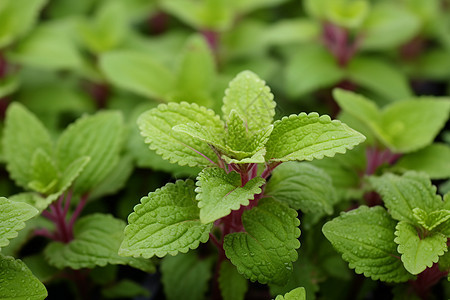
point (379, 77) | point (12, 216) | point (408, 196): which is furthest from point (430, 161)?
point (12, 216)

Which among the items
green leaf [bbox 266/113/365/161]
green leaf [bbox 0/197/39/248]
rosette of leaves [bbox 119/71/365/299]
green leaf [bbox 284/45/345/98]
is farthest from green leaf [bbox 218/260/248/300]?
green leaf [bbox 284/45/345/98]

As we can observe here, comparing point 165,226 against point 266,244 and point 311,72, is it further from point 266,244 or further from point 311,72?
point 311,72

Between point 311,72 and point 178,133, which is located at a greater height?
point 178,133

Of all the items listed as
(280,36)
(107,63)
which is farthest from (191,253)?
(280,36)

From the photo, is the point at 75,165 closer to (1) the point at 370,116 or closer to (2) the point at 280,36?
(1) the point at 370,116

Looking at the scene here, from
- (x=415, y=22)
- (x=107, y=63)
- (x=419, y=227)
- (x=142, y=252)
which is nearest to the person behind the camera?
(x=142, y=252)
